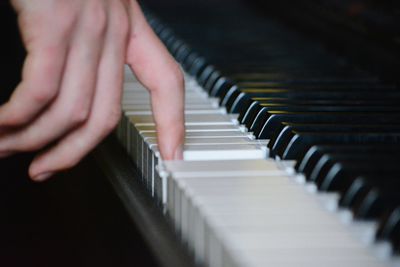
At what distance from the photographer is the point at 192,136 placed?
4.56ft

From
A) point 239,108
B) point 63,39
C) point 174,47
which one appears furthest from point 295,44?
point 63,39

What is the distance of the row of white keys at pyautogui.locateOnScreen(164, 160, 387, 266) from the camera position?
84cm

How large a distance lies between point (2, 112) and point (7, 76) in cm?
188

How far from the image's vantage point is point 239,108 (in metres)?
1.60

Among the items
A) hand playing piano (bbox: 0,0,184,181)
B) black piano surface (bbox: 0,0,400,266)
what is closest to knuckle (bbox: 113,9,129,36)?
hand playing piano (bbox: 0,0,184,181)

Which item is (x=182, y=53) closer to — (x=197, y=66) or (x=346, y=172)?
(x=197, y=66)

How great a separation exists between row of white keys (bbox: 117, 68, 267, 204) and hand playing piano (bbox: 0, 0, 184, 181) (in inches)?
2.9

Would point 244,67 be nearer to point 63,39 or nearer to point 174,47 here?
point 174,47

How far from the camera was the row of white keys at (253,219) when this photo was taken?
0.84m

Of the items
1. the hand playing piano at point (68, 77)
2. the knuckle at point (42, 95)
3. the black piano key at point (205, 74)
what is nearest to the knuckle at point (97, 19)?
the hand playing piano at point (68, 77)

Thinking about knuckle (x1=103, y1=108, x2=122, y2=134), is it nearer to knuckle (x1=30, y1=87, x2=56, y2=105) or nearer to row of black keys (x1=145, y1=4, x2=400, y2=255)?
knuckle (x1=30, y1=87, x2=56, y2=105)

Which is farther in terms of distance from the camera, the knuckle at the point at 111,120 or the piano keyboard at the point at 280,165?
the knuckle at the point at 111,120

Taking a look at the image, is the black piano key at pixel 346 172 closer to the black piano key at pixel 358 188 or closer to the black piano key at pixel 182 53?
the black piano key at pixel 358 188

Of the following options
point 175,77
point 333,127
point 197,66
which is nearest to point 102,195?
point 175,77
